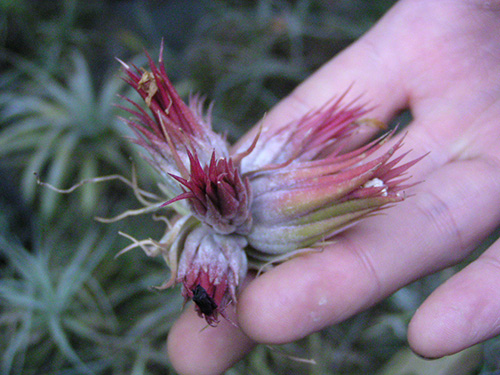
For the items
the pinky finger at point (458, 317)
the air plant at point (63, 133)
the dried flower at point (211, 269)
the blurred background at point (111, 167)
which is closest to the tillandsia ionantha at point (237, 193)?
the dried flower at point (211, 269)

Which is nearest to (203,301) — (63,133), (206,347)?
(206,347)

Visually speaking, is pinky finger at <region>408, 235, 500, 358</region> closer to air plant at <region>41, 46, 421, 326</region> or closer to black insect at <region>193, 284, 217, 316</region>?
air plant at <region>41, 46, 421, 326</region>

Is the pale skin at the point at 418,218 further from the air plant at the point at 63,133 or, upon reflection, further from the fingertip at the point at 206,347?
the air plant at the point at 63,133

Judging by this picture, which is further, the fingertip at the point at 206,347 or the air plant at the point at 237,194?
the fingertip at the point at 206,347

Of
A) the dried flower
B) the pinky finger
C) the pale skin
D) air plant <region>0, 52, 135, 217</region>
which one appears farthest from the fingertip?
air plant <region>0, 52, 135, 217</region>

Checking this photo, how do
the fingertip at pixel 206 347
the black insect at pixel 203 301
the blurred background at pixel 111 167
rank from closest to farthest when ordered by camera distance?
the black insect at pixel 203 301
the fingertip at pixel 206 347
the blurred background at pixel 111 167

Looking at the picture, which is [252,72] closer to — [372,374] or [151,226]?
[151,226]

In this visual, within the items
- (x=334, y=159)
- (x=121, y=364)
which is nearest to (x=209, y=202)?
(x=334, y=159)
